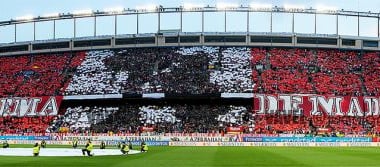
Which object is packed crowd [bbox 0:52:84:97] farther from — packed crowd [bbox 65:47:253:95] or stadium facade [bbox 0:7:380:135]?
packed crowd [bbox 65:47:253:95]

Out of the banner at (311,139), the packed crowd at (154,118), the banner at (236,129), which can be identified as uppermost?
the packed crowd at (154,118)

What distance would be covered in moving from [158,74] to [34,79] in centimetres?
2009

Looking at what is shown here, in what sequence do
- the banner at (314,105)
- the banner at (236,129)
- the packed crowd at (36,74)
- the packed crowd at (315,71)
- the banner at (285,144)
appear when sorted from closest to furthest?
the banner at (285,144) < the banner at (236,129) < the banner at (314,105) < the packed crowd at (315,71) < the packed crowd at (36,74)

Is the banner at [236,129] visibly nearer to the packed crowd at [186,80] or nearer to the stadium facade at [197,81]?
the stadium facade at [197,81]

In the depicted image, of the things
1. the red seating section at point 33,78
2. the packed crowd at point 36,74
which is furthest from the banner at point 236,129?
the packed crowd at point 36,74

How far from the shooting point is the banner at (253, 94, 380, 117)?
257 feet

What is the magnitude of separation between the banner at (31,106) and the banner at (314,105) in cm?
2857

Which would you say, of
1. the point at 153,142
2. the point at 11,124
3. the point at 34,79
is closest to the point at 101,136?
the point at 153,142

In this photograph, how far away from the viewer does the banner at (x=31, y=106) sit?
275 feet

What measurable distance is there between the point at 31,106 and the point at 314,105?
40082mm

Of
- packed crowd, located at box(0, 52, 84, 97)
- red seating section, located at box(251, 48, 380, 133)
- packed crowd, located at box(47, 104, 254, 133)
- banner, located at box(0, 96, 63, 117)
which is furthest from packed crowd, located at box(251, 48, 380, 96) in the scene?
packed crowd, located at box(0, 52, 84, 97)

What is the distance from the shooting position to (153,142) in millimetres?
62969

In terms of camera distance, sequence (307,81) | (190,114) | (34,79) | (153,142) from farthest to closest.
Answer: (34,79) → (307,81) → (190,114) → (153,142)

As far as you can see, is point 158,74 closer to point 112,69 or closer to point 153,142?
point 112,69
